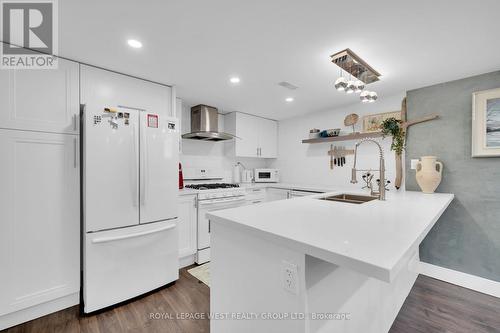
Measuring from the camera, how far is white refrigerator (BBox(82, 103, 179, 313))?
185 centimetres

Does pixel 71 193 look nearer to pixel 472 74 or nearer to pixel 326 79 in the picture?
pixel 326 79

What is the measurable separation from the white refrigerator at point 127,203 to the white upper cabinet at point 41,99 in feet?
0.54

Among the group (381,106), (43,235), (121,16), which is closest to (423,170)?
(381,106)

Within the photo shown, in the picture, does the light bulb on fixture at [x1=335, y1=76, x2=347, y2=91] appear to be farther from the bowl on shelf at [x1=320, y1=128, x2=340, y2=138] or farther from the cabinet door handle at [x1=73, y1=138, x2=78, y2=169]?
the cabinet door handle at [x1=73, y1=138, x2=78, y2=169]

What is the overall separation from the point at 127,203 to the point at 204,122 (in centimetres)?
172

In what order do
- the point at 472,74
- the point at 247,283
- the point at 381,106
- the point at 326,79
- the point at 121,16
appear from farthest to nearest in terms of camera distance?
the point at 381,106, the point at 326,79, the point at 472,74, the point at 121,16, the point at 247,283

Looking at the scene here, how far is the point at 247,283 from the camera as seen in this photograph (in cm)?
111

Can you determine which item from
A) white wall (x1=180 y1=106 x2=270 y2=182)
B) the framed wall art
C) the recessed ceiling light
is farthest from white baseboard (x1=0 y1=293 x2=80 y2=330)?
the framed wall art

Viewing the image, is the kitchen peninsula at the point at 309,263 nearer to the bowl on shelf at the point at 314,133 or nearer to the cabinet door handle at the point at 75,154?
the cabinet door handle at the point at 75,154

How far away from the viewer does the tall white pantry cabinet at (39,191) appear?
5.51 feet

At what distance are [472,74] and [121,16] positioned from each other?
328 cm

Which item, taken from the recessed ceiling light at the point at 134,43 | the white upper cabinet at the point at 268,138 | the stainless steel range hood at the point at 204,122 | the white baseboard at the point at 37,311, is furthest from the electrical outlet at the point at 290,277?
the white upper cabinet at the point at 268,138

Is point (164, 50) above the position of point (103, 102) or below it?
above

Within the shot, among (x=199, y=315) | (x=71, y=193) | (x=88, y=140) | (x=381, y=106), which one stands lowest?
(x=199, y=315)
